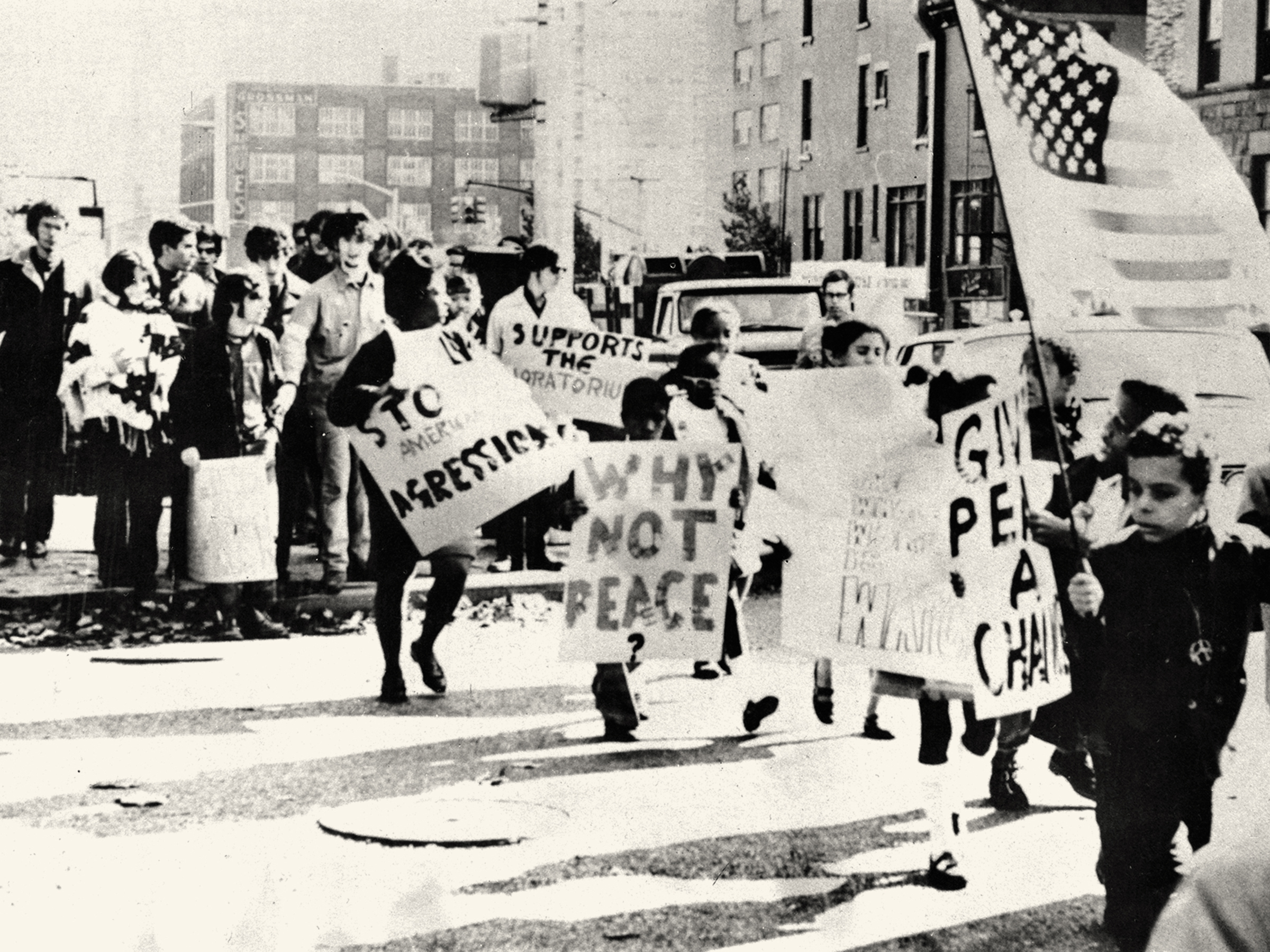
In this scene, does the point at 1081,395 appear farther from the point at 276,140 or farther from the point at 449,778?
the point at 276,140

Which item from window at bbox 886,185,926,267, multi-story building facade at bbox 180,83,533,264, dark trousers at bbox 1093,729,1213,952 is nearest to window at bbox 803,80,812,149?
window at bbox 886,185,926,267

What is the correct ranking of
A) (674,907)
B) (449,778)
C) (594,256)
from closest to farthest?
(674,907) < (449,778) < (594,256)

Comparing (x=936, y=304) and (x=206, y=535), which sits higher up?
(x=936, y=304)

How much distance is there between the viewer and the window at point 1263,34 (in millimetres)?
5969

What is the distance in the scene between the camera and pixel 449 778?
5.79 meters

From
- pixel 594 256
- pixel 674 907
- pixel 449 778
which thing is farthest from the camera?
pixel 594 256

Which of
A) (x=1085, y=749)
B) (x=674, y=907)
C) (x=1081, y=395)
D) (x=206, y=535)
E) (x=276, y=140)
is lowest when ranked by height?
(x=674, y=907)

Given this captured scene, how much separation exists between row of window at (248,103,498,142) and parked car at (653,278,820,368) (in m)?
0.85

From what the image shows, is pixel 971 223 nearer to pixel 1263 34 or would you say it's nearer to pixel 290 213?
pixel 1263 34

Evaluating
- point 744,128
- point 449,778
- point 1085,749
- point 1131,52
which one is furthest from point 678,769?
point 1131,52

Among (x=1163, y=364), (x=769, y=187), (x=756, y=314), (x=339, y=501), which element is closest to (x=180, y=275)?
(x=339, y=501)

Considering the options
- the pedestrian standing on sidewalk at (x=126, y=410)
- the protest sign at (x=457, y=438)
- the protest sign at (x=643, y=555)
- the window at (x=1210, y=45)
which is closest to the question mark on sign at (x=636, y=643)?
the protest sign at (x=643, y=555)

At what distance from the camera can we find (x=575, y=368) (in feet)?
20.2

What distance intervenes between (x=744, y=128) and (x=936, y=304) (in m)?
0.97
